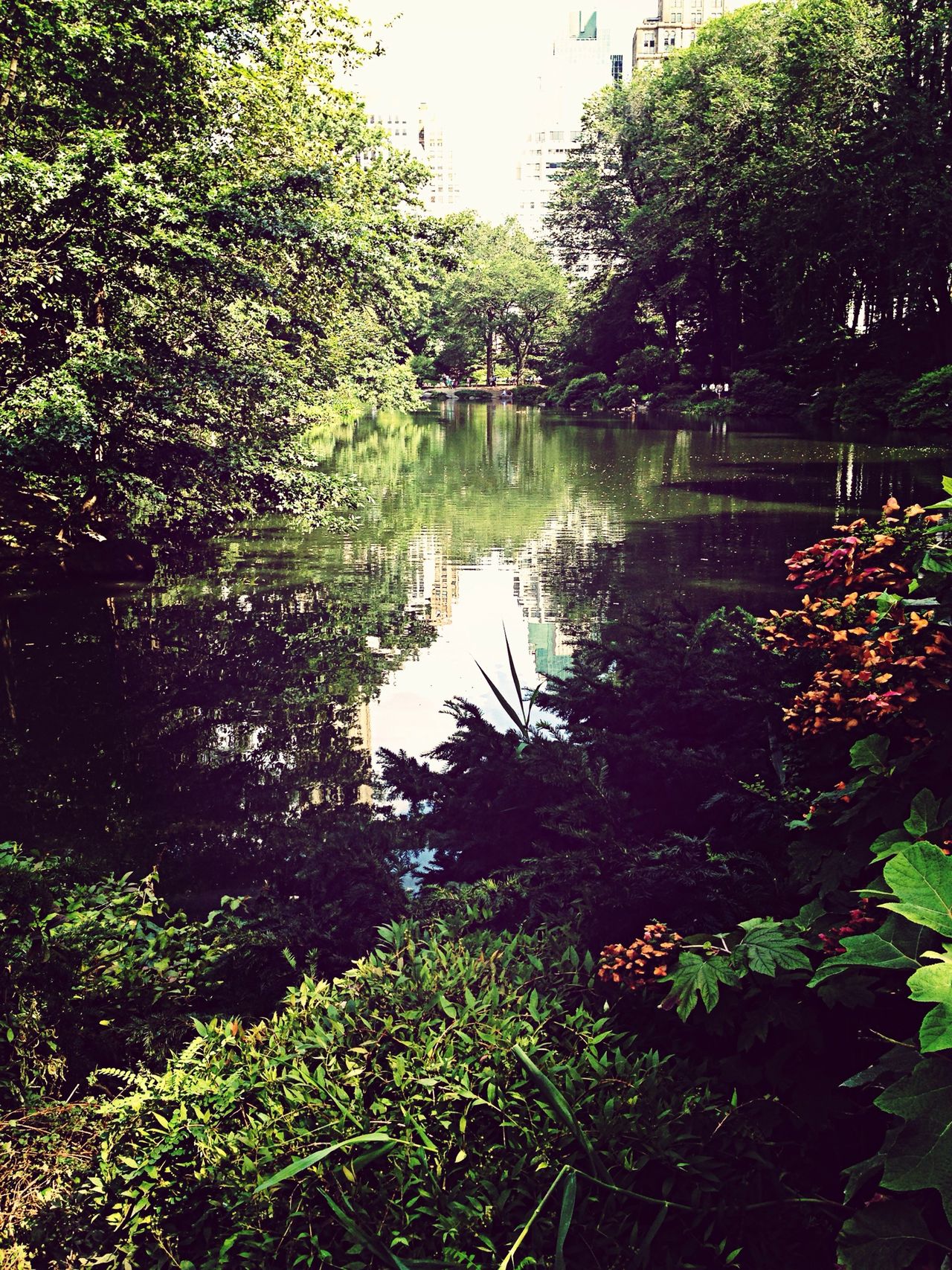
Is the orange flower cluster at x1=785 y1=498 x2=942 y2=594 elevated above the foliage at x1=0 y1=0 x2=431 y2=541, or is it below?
below

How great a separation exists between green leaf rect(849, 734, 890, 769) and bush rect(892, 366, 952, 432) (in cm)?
2981

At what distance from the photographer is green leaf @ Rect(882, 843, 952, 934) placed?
150 cm

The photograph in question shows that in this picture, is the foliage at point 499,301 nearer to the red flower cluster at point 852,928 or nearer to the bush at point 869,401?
the bush at point 869,401

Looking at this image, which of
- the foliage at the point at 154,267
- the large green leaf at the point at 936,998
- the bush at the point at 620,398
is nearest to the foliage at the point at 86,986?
the large green leaf at the point at 936,998

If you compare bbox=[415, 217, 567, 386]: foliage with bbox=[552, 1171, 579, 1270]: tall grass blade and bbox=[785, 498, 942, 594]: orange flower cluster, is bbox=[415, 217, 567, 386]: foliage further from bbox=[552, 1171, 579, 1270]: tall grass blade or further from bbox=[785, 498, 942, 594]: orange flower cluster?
bbox=[552, 1171, 579, 1270]: tall grass blade

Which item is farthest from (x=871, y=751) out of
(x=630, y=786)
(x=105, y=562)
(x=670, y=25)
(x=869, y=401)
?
(x=670, y=25)

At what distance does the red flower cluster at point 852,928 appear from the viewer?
6.70 feet

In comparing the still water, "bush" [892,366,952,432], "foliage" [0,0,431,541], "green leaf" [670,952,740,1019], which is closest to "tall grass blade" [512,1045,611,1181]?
"green leaf" [670,952,740,1019]

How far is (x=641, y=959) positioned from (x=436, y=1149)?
657 millimetres

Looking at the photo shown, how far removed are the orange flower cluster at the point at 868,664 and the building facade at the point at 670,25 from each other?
545 ft

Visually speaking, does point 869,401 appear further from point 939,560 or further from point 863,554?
point 939,560

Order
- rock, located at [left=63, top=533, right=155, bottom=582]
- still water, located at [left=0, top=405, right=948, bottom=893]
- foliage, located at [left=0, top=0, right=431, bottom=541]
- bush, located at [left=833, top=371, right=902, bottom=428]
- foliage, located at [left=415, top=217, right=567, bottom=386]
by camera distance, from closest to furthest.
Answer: still water, located at [left=0, top=405, right=948, bottom=893] → foliage, located at [left=0, top=0, right=431, bottom=541] → rock, located at [left=63, top=533, right=155, bottom=582] → bush, located at [left=833, top=371, right=902, bottom=428] → foliage, located at [left=415, top=217, right=567, bottom=386]

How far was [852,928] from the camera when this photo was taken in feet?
6.78

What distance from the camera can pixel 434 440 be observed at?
33.3 m
